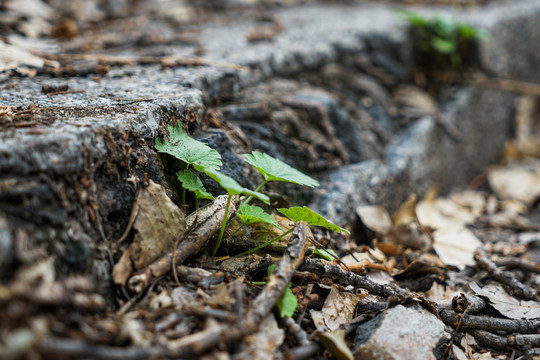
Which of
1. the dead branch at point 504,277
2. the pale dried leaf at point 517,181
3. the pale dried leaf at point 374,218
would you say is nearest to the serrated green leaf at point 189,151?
the pale dried leaf at point 374,218

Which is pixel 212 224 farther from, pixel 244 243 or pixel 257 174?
pixel 257 174

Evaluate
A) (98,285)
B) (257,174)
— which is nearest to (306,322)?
(98,285)

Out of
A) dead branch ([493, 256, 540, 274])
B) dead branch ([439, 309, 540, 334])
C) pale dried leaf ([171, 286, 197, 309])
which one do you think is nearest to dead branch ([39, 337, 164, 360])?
pale dried leaf ([171, 286, 197, 309])

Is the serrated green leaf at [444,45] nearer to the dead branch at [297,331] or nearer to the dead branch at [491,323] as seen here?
the dead branch at [491,323]

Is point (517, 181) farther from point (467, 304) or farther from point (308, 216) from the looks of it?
point (308, 216)

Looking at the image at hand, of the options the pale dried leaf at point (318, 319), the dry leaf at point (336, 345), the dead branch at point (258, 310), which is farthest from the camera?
the pale dried leaf at point (318, 319)

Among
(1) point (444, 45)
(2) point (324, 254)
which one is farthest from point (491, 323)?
(1) point (444, 45)
